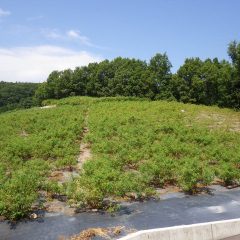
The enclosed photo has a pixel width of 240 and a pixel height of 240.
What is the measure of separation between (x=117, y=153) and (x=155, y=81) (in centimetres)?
2819

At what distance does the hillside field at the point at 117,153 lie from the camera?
9.03 meters

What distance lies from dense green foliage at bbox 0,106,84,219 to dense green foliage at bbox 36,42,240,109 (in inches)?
650

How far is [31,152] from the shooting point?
44.5 ft

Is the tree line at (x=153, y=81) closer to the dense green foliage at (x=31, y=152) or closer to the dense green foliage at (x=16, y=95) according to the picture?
the dense green foliage at (x=16, y=95)

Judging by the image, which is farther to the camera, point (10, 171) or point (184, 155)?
point (184, 155)

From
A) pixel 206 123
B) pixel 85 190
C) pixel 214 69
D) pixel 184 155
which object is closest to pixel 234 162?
pixel 184 155

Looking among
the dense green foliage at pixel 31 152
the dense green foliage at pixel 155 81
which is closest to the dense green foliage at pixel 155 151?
the dense green foliage at pixel 31 152

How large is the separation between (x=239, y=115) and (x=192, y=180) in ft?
46.8

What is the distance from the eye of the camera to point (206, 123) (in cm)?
1980

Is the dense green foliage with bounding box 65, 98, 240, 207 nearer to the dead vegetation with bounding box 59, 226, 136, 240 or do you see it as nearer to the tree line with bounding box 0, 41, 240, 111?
the dead vegetation with bounding box 59, 226, 136, 240

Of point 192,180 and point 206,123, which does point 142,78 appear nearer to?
point 206,123

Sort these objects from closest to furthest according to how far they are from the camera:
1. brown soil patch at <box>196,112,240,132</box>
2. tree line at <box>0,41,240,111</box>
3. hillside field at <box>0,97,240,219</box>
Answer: hillside field at <box>0,97,240,219</box> < brown soil patch at <box>196,112,240,132</box> < tree line at <box>0,41,240,111</box>

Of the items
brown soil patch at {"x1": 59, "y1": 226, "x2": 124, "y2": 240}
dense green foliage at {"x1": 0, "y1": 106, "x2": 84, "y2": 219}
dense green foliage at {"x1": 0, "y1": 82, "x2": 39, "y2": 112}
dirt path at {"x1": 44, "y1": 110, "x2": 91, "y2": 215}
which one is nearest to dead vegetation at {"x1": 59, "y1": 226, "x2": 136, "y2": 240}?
brown soil patch at {"x1": 59, "y1": 226, "x2": 124, "y2": 240}

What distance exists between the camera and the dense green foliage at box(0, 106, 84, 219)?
26.9 feet
